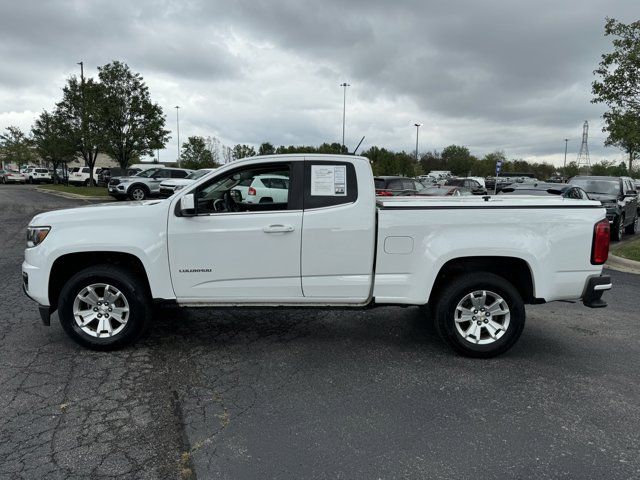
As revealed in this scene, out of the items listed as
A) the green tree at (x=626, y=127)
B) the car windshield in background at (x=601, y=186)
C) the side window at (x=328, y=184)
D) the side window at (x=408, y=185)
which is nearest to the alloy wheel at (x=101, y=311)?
the side window at (x=328, y=184)

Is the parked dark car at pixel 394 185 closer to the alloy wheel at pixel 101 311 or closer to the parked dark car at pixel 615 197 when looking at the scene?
the parked dark car at pixel 615 197

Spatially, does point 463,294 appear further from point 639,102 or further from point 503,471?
point 639,102

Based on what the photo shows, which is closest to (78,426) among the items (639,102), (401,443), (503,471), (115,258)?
(115,258)

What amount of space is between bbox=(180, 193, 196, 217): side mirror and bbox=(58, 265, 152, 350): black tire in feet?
2.69

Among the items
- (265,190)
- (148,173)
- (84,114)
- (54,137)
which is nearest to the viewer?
(265,190)

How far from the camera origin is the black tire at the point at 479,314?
4.34 metres

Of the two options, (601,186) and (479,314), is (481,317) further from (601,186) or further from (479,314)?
(601,186)

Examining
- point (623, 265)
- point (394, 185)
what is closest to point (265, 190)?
point (623, 265)

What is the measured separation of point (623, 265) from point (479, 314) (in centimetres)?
668

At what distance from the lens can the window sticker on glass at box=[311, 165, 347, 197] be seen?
14.5ft

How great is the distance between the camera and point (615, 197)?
1309 cm

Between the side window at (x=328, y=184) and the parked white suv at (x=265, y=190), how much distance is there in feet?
0.48

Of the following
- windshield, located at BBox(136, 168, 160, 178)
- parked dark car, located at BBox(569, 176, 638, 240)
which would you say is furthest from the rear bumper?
windshield, located at BBox(136, 168, 160, 178)

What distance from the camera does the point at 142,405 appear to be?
139 inches
